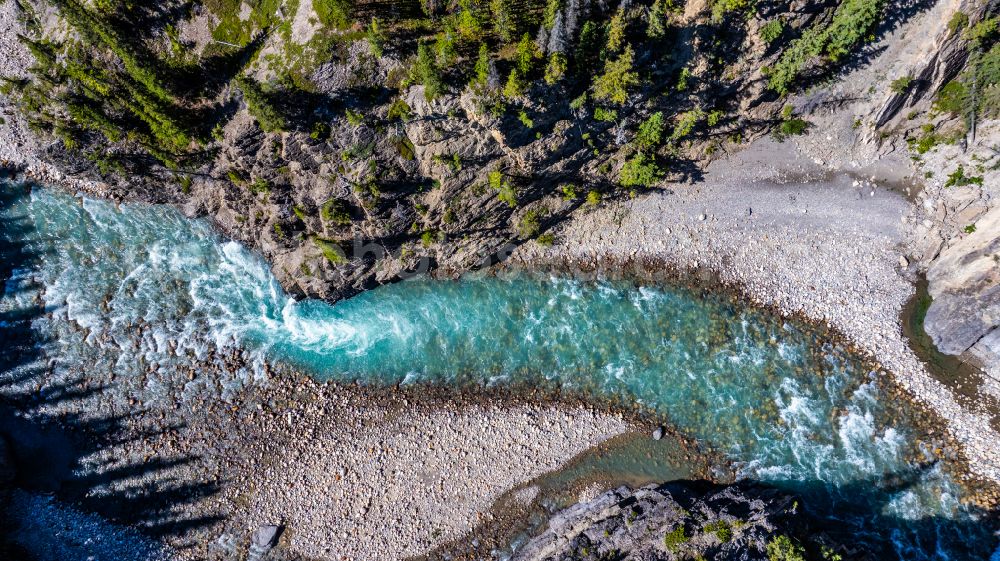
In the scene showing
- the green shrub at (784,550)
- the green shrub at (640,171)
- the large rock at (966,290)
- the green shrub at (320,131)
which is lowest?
the green shrub at (784,550)

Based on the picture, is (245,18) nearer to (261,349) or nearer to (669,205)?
(261,349)

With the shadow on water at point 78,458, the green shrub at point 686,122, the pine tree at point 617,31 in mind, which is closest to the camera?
the pine tree at point 617,31

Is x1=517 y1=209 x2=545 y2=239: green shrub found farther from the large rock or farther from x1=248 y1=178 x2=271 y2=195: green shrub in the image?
the large rock

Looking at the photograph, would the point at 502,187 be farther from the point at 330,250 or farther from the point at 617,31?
the point at 330,250

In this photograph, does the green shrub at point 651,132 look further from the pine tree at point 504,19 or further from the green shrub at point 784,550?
the green shrub at point 784,550

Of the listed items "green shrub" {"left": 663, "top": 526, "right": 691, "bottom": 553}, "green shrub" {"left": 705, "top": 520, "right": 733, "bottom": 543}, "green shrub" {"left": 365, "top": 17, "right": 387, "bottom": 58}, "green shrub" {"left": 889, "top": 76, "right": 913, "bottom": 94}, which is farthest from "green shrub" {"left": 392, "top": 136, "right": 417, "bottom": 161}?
"green shrub" {"left": 889, "top": 76, "right": 913, "bottom": 94}

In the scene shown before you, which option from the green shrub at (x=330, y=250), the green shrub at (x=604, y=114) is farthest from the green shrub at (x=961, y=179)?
the green shrub at (x=330, y=250)

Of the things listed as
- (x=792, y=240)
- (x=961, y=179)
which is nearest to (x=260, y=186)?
(x=792, y=240)
